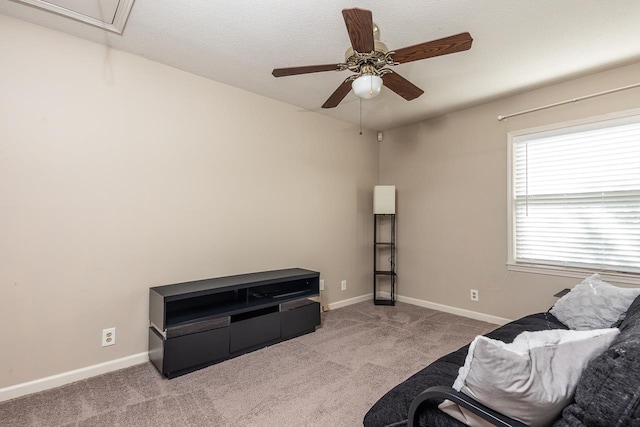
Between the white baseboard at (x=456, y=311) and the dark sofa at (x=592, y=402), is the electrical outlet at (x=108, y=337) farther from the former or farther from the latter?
the white baseboard at (x=456, y=311)

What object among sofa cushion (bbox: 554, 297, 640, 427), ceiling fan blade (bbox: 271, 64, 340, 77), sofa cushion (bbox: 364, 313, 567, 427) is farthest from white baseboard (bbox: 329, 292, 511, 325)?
ceiling fan blade (bbox: 271, 64, 340, 77)

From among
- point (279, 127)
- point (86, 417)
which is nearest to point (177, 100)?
point (279, 127)

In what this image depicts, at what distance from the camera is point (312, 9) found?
1984mm

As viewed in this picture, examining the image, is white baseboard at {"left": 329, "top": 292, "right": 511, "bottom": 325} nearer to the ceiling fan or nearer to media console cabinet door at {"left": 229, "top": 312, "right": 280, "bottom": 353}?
media console cabinet door at {"left": 229, "top": 312, "right": 280, "bottom": 353}

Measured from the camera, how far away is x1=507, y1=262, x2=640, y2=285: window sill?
Result: 2641 millimetres

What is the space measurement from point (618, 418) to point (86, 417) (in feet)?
8.02

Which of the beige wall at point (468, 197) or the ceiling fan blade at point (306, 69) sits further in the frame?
the beige wall at point (468, 197)

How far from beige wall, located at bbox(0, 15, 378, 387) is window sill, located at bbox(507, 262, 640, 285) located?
248cm

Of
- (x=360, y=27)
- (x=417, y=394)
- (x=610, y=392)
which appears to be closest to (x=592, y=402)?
(x=610, y=392)

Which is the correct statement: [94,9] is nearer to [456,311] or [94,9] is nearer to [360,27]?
[360,27]

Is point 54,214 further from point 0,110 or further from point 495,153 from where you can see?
point 495,153

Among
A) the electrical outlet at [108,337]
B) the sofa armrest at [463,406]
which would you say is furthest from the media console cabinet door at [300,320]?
the sofa armrest at [463,406]

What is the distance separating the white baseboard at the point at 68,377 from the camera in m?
2.01

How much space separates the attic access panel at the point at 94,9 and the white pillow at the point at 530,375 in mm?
2649
